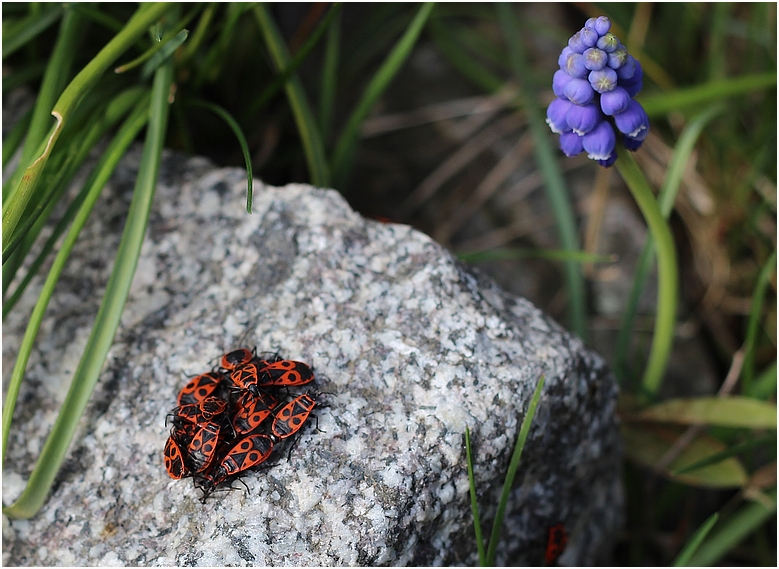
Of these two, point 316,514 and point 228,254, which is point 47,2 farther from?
point 316,514

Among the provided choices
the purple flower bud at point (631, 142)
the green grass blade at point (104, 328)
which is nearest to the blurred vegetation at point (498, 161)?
the green grass blade at point (104, 328)

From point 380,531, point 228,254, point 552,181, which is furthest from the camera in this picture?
point 552,181

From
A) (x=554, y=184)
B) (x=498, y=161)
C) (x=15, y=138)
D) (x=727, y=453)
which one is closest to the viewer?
(x=15, y=138)

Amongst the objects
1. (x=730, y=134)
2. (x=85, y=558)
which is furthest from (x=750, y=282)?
(x=85, y=558)

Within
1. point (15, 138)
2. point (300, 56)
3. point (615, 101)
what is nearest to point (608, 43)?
point (615, 101)

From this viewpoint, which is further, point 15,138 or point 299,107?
point 299,107

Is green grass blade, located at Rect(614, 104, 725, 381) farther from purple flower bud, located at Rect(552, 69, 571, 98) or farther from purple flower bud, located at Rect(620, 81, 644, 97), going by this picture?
purple flower bud, located at Rect(552, 69, 571, 98)

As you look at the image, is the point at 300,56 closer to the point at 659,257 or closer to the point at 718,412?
the point at 659,257
